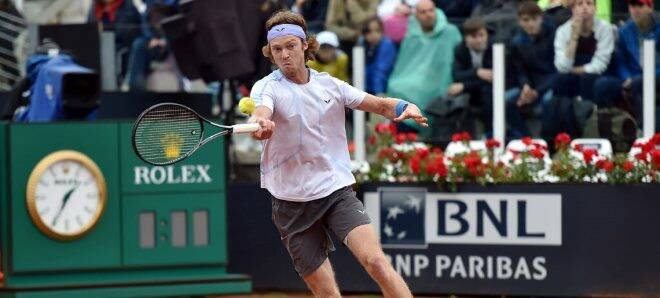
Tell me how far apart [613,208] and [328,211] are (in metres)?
3.84

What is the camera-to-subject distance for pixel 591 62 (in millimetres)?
11242

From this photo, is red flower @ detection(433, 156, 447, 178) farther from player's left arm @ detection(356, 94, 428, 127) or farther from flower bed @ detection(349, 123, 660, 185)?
player's left arm @ detection(356, 94, 428, 127)

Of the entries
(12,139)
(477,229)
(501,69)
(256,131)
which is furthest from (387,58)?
(256,131)

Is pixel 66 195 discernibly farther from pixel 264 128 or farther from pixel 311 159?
pixel 264 128

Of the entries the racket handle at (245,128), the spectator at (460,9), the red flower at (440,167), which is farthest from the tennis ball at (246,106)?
the spectator at (460,9)

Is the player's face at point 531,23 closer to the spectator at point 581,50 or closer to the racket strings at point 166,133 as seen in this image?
the spectator at point 581,50

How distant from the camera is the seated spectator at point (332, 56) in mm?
12016

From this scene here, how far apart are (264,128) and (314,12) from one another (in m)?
5.82

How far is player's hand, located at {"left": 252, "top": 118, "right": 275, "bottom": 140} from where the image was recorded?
6.73 metres

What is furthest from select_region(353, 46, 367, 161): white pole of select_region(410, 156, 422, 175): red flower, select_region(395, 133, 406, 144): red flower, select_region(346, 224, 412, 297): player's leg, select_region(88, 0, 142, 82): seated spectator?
select_region(346, 224, 412, 297): player's leg

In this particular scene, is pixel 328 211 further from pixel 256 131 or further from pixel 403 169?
pixel 403 169

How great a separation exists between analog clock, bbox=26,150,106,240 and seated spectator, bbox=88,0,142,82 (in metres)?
2.79

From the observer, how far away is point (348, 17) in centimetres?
1229

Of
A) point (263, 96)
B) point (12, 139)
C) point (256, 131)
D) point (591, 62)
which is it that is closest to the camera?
point (256, 131)
